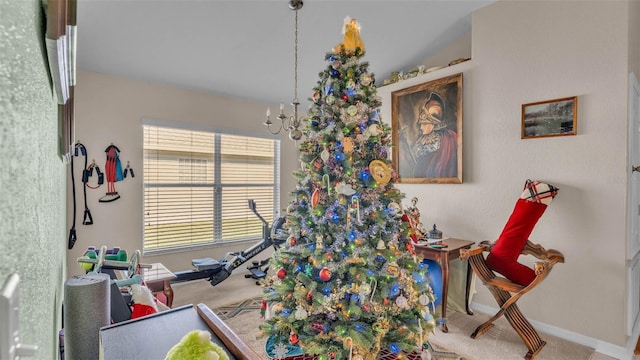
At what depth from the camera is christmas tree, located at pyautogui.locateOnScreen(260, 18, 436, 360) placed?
1.85 metres

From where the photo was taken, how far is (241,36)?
10.2ft

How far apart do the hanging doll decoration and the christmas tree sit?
8.03ft

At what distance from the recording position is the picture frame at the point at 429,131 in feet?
11.1

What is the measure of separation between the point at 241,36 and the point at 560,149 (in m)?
3.20

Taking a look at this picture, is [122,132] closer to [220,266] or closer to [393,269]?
[220,266]

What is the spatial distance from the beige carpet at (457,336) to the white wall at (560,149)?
0.24 meters

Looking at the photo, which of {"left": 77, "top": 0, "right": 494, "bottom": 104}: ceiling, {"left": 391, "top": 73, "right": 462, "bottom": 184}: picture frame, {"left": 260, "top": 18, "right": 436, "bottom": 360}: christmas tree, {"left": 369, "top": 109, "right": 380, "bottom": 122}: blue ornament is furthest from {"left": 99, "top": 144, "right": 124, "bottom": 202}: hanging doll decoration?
{"left": 391, "top": 73, "right": 462, "bottom": 184}: picture frame

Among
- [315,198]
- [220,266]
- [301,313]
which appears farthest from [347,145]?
[220,266]

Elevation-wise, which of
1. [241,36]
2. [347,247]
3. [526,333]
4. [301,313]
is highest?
[241,36]

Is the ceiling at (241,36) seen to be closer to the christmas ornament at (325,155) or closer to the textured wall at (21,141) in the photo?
the christmas ornament at (325,155)

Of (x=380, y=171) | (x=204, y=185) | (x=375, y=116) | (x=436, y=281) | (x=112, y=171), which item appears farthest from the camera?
(x=204, y=185)

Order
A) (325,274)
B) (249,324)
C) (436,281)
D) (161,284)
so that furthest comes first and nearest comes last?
1. (436,281)
2. (249,324)
3. (161,284)
4. (325,274)

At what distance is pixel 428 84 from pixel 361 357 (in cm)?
302

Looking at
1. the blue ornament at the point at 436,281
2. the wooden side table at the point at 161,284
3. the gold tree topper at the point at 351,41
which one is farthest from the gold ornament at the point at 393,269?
the wooden side table at the point at 161,284
